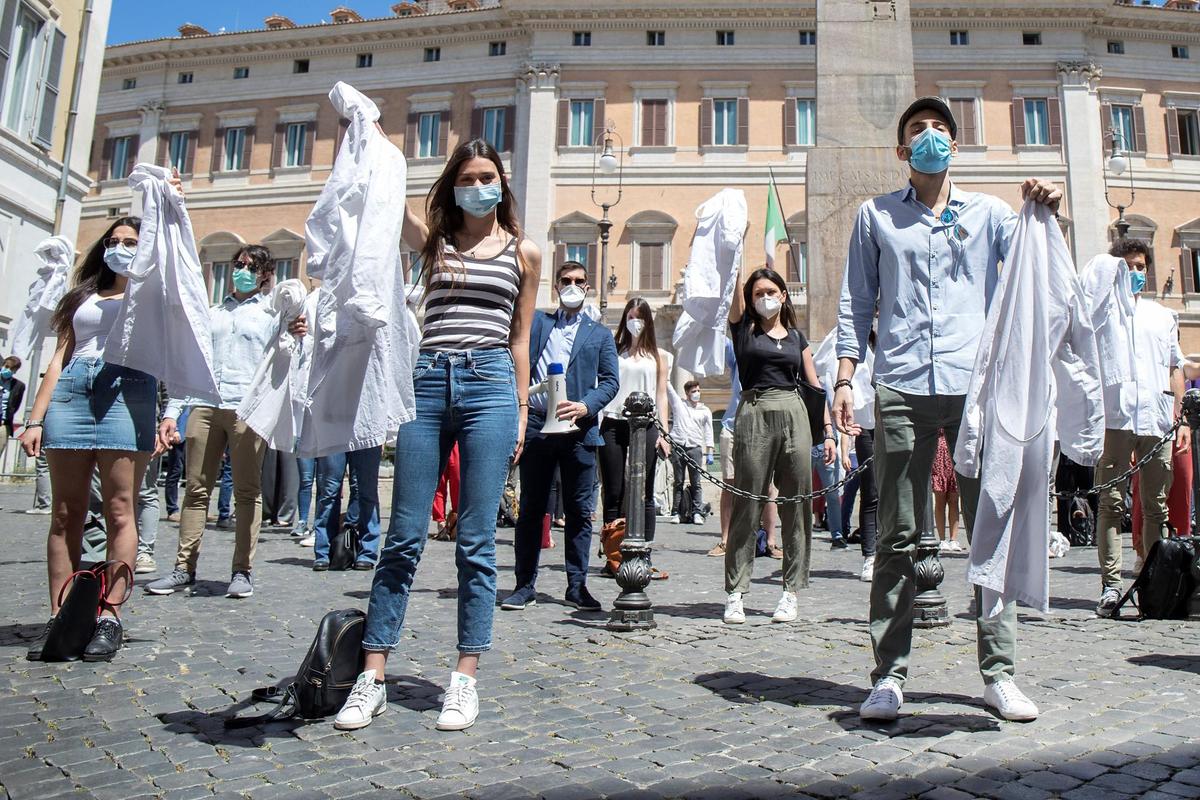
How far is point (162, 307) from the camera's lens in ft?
14.0

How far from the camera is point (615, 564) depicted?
675cm

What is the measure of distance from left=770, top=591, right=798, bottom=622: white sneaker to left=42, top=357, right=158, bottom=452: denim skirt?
124 inches

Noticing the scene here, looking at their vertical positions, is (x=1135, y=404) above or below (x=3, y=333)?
below

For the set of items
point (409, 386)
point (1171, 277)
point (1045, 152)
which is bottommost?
point (409, 386)

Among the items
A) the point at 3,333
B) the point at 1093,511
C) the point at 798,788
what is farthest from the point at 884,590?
the point at 3,333

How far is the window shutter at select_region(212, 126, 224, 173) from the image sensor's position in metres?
36.8

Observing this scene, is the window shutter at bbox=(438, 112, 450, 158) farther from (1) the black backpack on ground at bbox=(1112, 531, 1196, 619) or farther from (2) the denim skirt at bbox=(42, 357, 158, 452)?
(1) the black backpack on ground at bbox=(1112, 531, 1196, 619)

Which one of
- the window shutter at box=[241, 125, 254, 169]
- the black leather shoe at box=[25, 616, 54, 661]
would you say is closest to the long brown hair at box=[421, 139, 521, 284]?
the black leather shoe at box=[25, 616, 54, 661]

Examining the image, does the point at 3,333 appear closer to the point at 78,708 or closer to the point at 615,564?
the point at 615,564

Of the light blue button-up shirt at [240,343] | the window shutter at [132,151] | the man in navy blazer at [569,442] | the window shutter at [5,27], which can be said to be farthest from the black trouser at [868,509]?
the window shutter at [132,151]

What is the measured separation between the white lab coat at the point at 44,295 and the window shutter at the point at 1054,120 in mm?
32670

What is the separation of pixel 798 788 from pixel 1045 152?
34899 mm

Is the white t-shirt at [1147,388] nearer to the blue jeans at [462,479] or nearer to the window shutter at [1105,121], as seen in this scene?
the blue jeans at [462,479]

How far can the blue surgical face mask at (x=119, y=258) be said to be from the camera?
4.44 metres
